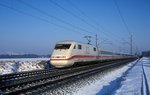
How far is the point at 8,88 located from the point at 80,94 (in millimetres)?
3617

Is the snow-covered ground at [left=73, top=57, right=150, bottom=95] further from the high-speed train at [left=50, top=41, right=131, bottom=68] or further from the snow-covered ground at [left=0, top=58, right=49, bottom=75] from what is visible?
the snow-covered ground at [left=0, top=58, right=49, bottom=75]

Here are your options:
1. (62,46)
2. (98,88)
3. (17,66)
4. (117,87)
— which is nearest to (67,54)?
(62,46)

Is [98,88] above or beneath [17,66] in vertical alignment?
beneath

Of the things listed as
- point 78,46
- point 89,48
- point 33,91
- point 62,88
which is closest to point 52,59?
point 78,46

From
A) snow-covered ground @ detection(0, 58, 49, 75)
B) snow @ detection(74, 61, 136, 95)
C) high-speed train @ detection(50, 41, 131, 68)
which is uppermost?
high-speed train @ detection(50, 41, 131, 68)

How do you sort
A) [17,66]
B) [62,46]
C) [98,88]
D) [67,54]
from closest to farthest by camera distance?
1. [98,88]
2. [67,54]
3. [62,46]
4. [17,66]

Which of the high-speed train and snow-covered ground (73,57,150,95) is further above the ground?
the high-speed train

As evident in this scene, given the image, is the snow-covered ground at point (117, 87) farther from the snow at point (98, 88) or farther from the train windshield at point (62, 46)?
the train windshield at point (62, 46)

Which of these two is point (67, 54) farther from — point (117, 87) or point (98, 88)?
point (117, 87)

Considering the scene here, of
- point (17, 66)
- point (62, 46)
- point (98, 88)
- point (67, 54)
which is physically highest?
point (62, 46)

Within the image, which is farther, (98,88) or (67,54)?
(67,54)

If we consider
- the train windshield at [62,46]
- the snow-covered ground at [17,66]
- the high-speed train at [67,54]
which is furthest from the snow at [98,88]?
the snow-covered ground at [17,66]

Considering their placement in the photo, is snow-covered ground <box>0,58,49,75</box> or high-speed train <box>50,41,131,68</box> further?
snow-covered ground <box>0,58,49,75</box>

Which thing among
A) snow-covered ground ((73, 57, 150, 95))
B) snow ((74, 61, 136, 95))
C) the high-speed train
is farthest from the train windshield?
snow ((74, 61, 136, 95))
